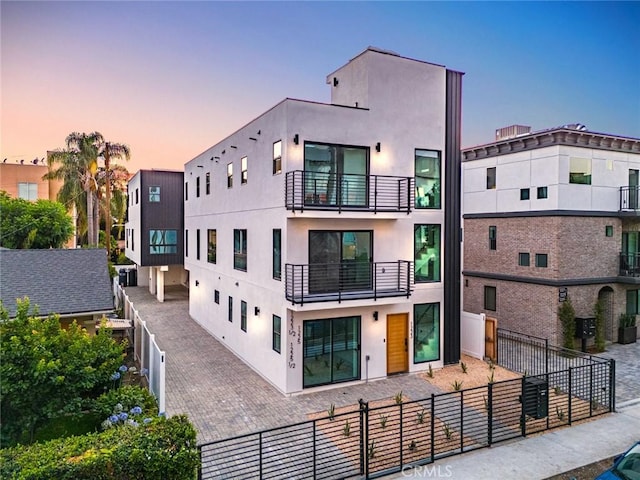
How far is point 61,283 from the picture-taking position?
12375 mm

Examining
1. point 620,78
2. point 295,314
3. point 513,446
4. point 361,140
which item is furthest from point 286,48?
point 513,446

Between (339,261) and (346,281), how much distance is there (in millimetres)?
653

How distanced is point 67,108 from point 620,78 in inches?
1249

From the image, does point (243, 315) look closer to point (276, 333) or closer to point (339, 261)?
point (276, 333)

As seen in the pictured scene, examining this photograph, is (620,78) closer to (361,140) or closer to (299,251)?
(361,140)

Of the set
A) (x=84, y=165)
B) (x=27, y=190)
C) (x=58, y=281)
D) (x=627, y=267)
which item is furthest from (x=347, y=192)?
(x=27, y=190)

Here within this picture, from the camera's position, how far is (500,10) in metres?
19.0

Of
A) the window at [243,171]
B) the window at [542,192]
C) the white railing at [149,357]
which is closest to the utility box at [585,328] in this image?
the window at [542,192]

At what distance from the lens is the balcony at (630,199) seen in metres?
18.0

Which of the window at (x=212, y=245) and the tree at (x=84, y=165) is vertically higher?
the tree at (x=84, y=165)

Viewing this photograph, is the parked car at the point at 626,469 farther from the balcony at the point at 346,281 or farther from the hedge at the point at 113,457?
the balcony at the point at 346,281

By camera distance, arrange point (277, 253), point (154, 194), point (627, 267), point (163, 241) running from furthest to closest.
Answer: point (163, 241), point (154, 194), point (627, 267), point (277, 253)

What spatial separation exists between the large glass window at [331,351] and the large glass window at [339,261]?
1.07 m

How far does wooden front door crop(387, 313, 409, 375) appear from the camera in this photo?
13.7 meters
